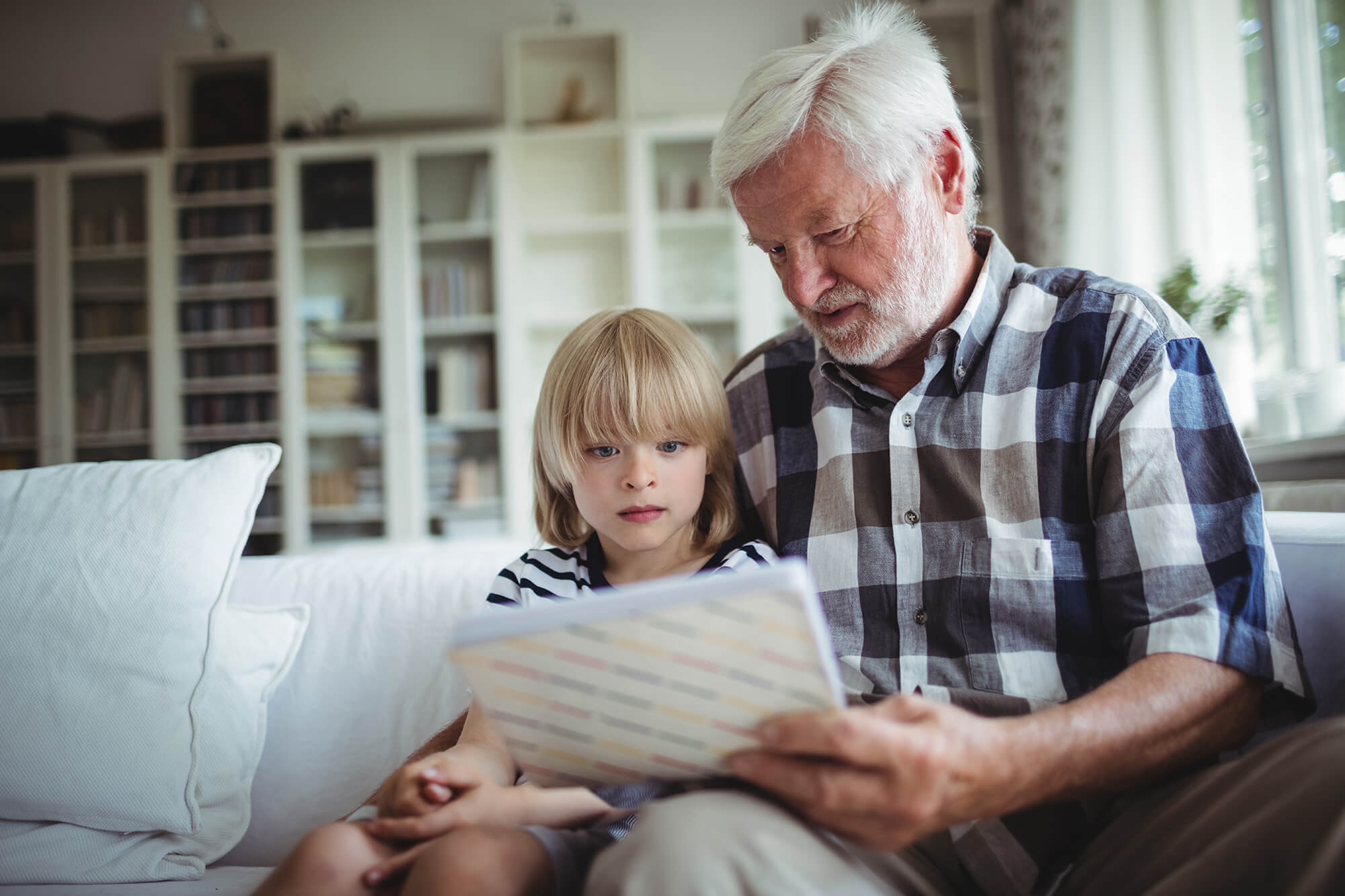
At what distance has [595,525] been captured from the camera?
1.12m

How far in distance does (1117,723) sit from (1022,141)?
12.2 ft

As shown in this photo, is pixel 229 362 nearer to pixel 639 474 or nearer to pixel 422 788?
pixel 639 474

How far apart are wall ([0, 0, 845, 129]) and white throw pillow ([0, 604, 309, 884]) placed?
362 centimetres

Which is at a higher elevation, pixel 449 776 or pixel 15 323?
pixel 15 323

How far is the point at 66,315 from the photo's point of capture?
415 cm

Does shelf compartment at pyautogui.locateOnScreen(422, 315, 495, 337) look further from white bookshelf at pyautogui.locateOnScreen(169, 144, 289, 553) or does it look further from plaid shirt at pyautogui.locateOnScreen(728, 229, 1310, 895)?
plaid shirt at pyautogui.locateOnScreen(728, 229, 1310, 895)

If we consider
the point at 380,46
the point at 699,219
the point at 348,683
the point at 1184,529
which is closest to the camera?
the point at 1184,529

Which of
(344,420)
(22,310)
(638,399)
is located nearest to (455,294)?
(344,420)

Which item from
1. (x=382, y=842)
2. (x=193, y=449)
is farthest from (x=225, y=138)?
Result: (x=382, y=842)

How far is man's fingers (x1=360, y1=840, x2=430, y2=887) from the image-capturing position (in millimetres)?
738

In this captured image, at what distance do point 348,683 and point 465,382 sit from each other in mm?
2923

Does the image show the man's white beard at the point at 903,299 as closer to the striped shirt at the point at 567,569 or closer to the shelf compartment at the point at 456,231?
the striped shirt at the point at 567,569

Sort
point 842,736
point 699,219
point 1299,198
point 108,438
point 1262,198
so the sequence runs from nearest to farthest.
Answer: point 842,736
point 1299,198
point 1262,198
point 699,219
point 108,438

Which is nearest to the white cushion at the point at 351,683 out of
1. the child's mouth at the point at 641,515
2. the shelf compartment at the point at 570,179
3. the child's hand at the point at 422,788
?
the child's mouth at the point at 641,515
